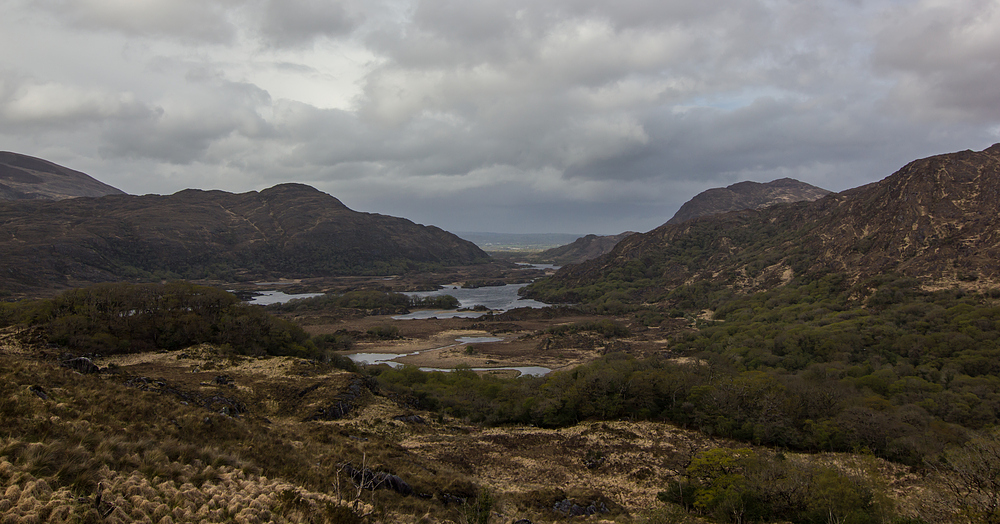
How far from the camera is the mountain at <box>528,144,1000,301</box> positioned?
250 feet

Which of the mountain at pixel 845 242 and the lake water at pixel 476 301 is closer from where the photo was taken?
the mountain at pixel 845 242

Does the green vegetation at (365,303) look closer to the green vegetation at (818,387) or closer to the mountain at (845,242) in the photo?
the mountain at (845,242)

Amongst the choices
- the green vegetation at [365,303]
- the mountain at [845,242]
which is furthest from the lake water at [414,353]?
the mountain at [845,242]

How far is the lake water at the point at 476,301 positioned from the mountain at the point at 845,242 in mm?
9970

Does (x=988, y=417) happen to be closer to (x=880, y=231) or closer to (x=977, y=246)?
(x=977, y=246)

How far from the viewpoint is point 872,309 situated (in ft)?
236

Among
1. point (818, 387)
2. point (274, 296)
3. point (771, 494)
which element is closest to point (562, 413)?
point (771, 494)

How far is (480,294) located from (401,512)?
551 feet

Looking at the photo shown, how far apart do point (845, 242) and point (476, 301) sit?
337ft

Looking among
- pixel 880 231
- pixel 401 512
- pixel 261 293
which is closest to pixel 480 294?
pixel 261 293

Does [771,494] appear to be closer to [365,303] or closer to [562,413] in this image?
[562,413]

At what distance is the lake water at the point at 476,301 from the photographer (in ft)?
426

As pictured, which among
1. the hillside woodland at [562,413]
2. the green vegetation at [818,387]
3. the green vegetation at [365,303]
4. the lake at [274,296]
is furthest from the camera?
the lake at [274,296]

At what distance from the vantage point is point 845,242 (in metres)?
100
